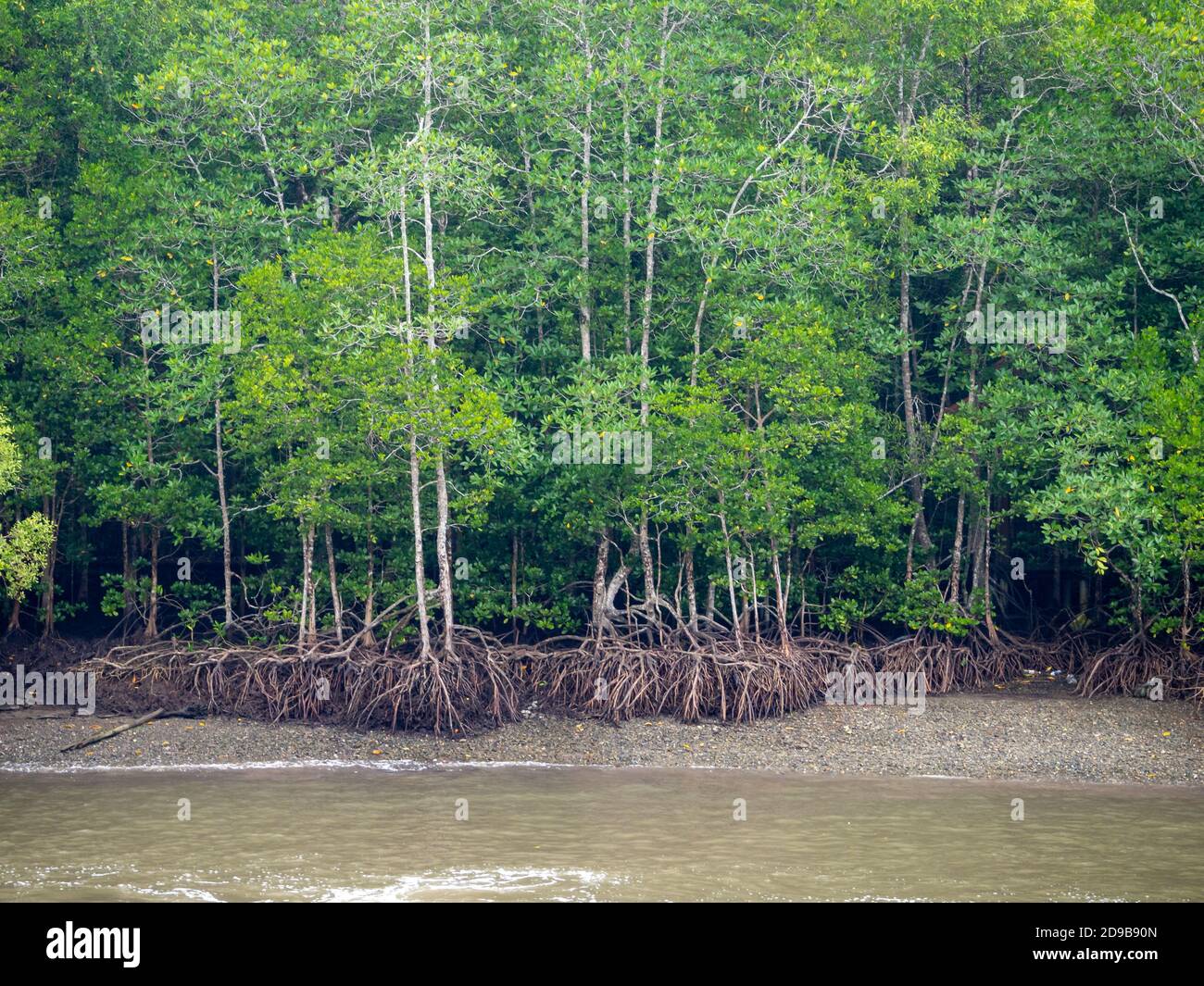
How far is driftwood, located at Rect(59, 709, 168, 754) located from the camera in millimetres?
17688

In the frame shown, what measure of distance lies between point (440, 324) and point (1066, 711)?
9.90m

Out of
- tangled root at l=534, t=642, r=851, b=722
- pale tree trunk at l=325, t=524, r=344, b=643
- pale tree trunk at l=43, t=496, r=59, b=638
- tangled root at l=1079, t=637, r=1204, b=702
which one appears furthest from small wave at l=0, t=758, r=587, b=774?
tangled root at l=1079, t=637, r=1204, b=702

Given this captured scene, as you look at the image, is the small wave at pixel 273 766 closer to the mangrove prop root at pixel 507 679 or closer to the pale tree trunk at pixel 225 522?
the mangrove prop root at pixel 507 679

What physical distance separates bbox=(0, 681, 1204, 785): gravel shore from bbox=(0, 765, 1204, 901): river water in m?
0.51

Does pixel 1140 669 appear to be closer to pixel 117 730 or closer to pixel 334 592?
pixel 334 592

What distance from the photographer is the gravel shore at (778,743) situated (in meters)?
17.2

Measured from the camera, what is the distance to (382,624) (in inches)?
790

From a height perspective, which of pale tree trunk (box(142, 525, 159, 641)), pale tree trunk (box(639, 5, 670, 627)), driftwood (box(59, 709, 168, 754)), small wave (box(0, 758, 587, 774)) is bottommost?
small wave (box(0, 758, 587, 774))

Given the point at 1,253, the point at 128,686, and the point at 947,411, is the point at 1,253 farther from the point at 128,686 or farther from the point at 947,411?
the point at 947,411

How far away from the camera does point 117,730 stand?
1823cm

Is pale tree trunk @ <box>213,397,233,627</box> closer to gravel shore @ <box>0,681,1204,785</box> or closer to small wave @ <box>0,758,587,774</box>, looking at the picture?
gravel shore @ <box>0,681,1204,785</box>

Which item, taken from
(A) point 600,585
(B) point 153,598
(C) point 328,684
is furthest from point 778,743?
(B) point 153,598

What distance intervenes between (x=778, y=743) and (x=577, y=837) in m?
5.09

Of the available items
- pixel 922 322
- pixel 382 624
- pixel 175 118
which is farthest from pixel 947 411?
pixel 175 118
